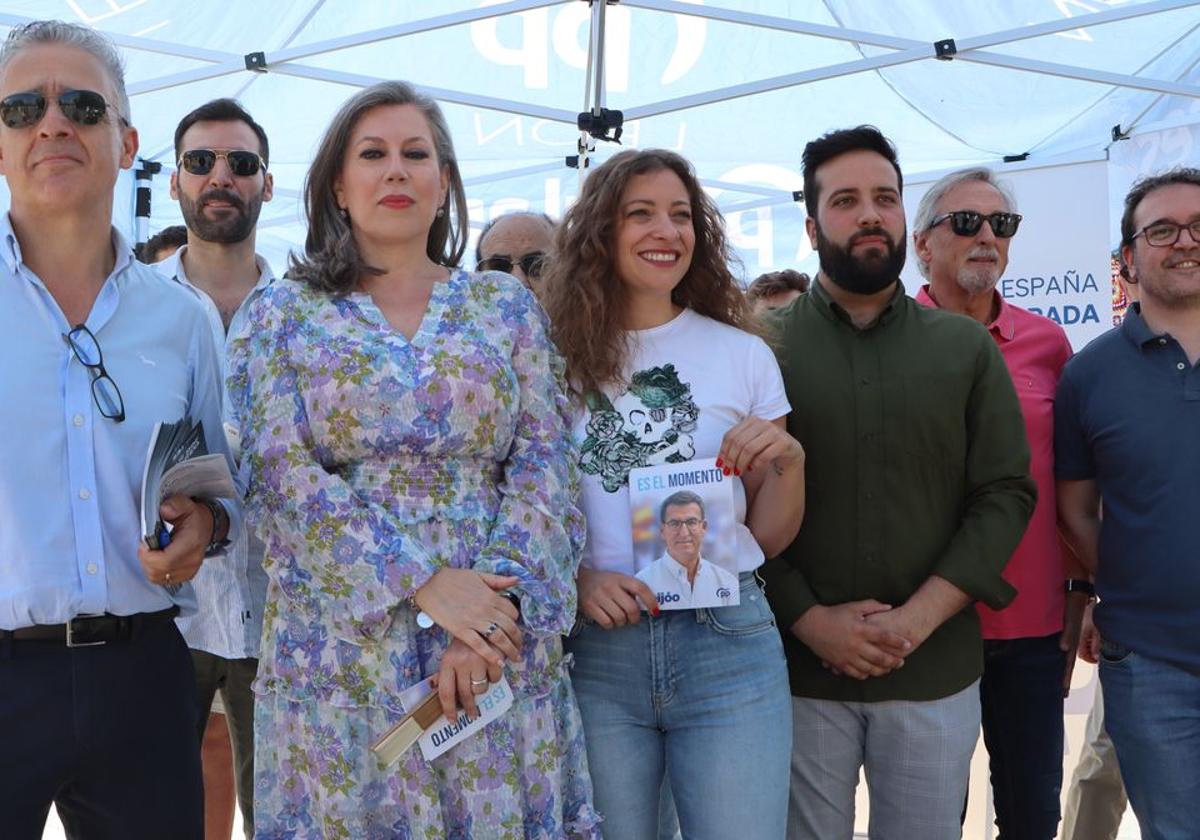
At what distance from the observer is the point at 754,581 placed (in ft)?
9.01

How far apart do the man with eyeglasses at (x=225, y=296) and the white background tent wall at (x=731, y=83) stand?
11.1ft

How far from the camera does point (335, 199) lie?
2648 millimetres

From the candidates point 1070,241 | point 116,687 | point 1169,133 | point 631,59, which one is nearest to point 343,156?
point 116,687

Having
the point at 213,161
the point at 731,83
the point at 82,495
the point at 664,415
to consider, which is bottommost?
the point at 82,495

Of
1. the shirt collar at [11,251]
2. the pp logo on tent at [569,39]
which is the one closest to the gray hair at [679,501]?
the shirt collar at [11,251]

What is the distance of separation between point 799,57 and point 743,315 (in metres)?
6.41

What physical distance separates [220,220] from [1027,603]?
272 cm

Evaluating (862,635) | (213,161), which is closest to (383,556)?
(862,635)

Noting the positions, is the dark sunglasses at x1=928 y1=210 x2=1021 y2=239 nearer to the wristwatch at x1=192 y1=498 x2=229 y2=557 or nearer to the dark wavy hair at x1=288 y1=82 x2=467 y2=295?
the dark wavy hair at x1=288 y1=82 x2=467 y2=295

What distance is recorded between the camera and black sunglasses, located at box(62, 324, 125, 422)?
7.52ft

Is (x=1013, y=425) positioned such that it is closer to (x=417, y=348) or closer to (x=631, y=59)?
(x=417, y=348)

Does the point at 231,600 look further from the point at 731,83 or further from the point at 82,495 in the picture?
the point at 731,83

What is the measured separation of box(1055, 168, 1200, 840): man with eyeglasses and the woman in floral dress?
1600 millimetres

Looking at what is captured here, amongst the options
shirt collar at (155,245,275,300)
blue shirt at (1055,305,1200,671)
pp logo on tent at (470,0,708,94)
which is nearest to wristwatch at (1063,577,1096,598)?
blue shirt at (1055,305,1200,671)
